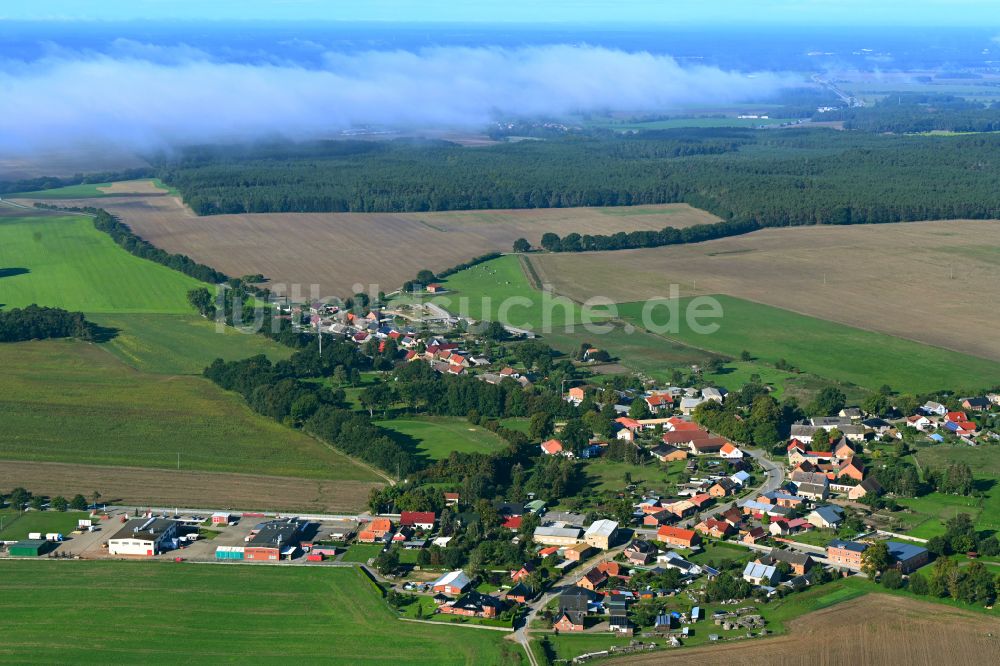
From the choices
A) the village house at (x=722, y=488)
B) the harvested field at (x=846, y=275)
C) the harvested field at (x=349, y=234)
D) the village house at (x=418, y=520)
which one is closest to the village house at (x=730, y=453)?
the village house at (x=722, y=488)

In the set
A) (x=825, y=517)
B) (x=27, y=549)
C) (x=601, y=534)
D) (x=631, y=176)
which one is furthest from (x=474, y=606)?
(x=631, y=176)

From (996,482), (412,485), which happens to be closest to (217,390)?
Answer: (412,485)

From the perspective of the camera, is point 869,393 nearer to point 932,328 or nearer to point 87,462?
point 932,328

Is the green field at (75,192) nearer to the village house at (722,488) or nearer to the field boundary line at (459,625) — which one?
the village house at (722,488)

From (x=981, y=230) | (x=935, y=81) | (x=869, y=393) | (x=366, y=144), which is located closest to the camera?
(x=869, y=393)

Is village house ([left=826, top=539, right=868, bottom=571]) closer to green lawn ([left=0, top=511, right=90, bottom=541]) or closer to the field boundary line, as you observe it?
the field boundary line

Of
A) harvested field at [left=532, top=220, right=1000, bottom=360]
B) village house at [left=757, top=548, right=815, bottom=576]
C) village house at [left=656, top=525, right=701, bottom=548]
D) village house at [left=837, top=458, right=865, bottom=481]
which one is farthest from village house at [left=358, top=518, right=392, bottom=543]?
harvested field at [left=532, top=220, right=1000, bottom=360]

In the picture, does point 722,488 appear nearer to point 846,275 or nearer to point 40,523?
point 40,523
